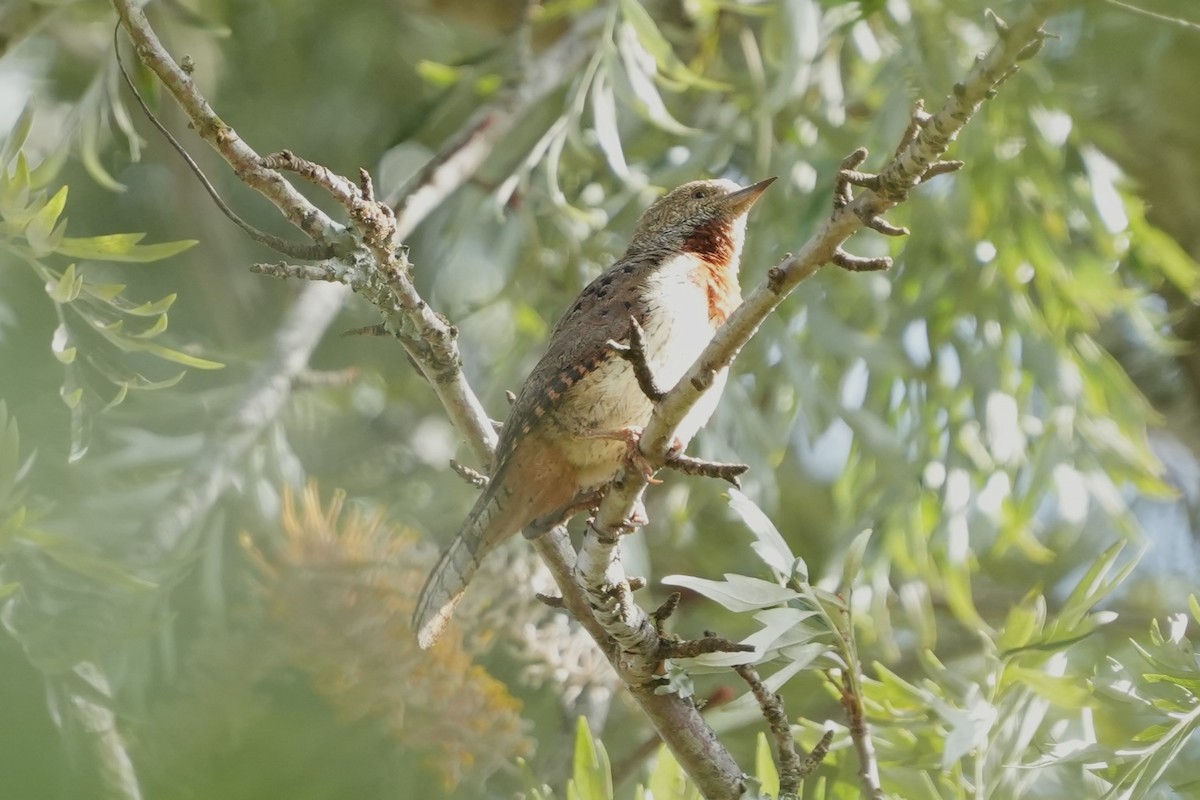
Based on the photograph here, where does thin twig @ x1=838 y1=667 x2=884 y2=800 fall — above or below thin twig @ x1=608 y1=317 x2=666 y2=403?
below

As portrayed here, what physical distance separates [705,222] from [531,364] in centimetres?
160

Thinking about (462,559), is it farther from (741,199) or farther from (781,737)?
(741,199)

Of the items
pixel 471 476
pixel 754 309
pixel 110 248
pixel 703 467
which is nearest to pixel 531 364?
pixel 471 476

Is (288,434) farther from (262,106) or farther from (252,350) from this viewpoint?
(262,106)

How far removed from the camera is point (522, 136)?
4973 mm

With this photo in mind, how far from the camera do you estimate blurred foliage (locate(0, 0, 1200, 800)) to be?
2.22 m

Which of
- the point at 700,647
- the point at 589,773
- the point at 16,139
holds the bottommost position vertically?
the point at 589,773

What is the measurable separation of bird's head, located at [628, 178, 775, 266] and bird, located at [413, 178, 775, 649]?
0.40m

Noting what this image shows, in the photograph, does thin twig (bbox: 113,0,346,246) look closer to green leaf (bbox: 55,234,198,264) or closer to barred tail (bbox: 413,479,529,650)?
green leaf (bbox: 55,234,198,264)

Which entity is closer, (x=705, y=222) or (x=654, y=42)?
(x=705, y=222)

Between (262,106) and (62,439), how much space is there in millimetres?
3089

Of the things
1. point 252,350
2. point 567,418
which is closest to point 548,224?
point 252,350

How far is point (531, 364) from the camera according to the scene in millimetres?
4766

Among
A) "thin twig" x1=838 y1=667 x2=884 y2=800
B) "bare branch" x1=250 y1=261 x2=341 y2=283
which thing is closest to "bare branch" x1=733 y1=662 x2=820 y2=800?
"thin twig" x1=838 y1=667 x2=884 y2=800
